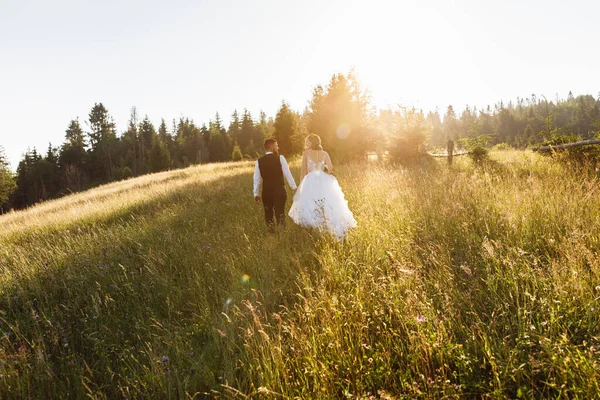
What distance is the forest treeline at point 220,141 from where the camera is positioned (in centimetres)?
1736

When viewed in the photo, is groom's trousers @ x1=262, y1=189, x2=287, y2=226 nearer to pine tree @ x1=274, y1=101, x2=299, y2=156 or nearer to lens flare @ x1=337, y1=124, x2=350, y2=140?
lens flare @ x1=337, y1=124, x2=350, y2=140

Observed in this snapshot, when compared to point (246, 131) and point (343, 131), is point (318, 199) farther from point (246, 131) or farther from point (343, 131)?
point (246, 131)

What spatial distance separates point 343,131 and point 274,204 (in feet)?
43.7

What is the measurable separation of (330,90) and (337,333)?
18368 millimetres

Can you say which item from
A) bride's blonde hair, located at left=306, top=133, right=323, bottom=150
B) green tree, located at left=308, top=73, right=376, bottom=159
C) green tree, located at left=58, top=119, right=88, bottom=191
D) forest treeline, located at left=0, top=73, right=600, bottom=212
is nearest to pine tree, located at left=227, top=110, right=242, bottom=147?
forest treeline, located at left=0, top=73, right=600, bottom=212

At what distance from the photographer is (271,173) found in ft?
20.5

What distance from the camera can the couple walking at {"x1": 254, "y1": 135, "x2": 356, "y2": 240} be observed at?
18.5 feet

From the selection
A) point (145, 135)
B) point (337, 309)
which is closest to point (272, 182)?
point (337, 309)

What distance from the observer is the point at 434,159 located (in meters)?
15.3

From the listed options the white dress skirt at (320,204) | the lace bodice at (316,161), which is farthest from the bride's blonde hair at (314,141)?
the white dress skirt at (320,204)

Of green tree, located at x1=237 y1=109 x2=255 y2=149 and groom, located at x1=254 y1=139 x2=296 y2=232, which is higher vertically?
green tree, located at x1=237 y1=109 x2=255 y2=149

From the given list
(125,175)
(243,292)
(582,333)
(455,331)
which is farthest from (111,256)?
(125,175)

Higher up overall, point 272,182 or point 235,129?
point 235,129

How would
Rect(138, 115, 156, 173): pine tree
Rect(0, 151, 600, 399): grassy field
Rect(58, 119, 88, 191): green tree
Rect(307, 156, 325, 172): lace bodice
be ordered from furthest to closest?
1. Rect(138, 115, 156, 173): pine tree
2. Rect(58, 119, 88, 191): green tree
3. Rect(307, 156, 325, 172): lace bodice
4. Rect(0, 151, 600, 399): grassy field
